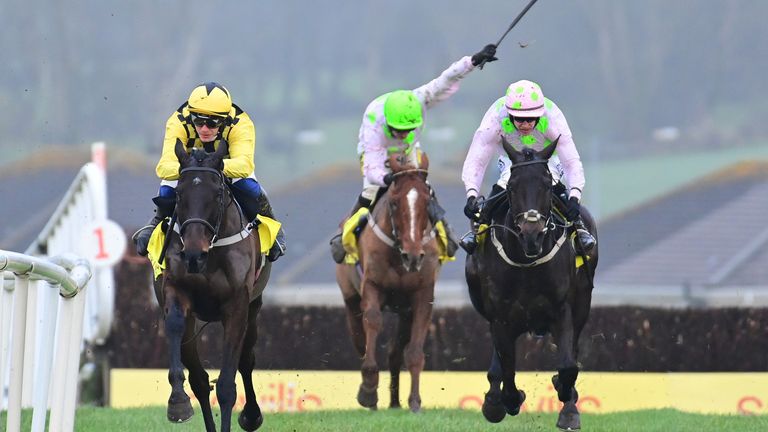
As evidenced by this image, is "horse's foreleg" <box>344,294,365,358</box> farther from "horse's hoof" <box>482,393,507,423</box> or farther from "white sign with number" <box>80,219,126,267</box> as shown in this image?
"horse's hoof" <box>482,393,507,423</box>

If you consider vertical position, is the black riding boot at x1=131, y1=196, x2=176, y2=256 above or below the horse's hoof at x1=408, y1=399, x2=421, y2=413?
above

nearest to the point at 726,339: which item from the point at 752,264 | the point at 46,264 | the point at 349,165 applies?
the point at 46,264

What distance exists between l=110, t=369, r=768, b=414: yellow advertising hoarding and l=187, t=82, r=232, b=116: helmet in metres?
4.14

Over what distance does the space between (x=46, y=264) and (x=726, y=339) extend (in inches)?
335

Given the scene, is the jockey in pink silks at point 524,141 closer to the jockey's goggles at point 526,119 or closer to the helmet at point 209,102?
the jockey's goggles at point 526,119

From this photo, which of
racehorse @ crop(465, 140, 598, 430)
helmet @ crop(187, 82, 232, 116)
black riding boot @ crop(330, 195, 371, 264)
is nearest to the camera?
helmet @ crop(187, 82, 232, 116)

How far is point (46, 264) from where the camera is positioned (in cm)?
538

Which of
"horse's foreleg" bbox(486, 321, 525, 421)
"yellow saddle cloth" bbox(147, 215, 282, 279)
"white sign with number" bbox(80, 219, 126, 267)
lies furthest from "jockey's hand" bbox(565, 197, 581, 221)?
"white sign with number" bbox(80, 219, 126, 267)

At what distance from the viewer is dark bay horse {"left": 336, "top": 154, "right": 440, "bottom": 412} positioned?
33.1ft

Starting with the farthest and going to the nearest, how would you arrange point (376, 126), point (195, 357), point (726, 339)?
point (726, 339) → point (376, 126) → point (195, 357)

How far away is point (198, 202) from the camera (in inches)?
277

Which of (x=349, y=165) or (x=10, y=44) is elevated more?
(x=10, y=44)

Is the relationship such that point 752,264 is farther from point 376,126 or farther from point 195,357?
point 195,357

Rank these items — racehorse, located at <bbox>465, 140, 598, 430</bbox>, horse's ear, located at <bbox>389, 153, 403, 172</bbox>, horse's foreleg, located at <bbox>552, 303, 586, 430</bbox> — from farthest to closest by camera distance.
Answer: horse's ear, located at <bbox>389, 153, 403, 172</bbox> → horse's foreleg, located at <bbox>552, 303, 586, 430</bbox> → racehorse, located at <bbox>465, 140, 598, 430</bbox>
